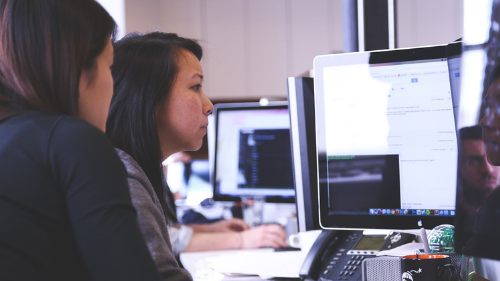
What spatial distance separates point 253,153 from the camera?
220cm

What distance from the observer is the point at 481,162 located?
669 millimetres

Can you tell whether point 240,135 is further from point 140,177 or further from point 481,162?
point 481,162

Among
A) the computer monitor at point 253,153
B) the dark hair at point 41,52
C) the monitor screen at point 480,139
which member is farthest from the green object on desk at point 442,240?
the computer monitor at point 253,153

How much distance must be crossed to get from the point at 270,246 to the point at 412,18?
3.79m

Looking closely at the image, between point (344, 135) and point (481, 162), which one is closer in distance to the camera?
point (481, 162)

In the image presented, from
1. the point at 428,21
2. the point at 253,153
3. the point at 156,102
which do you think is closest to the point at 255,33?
the point at 428,21

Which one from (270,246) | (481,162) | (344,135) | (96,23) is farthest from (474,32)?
(270,246)

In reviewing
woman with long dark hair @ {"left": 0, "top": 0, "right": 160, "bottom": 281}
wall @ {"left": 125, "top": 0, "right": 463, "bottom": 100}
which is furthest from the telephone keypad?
wall @ {"left": 125, "top": 0, "right": 463, "bottom": 100}

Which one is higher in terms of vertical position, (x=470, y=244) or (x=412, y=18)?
(x=412, y=18)

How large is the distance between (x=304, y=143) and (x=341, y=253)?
0.84 feet

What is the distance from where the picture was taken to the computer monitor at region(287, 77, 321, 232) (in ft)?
4.19

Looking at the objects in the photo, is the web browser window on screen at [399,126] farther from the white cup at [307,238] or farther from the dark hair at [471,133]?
the dark hair at [471,133]

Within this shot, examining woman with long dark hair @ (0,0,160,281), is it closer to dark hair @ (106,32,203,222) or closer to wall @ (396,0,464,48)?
dark hair @ (106,32,203,222)

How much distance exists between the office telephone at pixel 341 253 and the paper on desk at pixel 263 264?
10 centimetres
